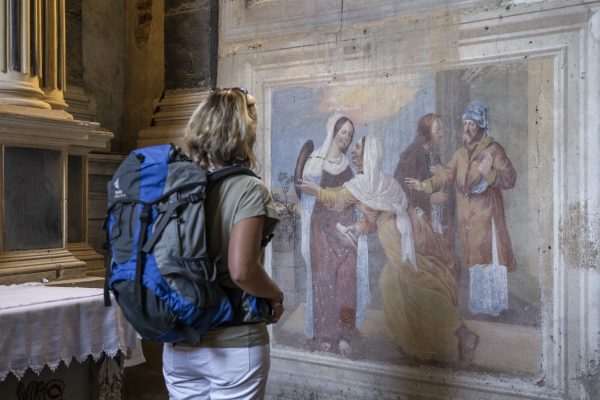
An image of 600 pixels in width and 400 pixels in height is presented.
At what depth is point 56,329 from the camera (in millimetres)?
3455

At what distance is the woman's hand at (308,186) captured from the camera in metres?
5.12

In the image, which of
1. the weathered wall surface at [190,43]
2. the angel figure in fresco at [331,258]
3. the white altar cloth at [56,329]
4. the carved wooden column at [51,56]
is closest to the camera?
the white altar cloth at [56,329]

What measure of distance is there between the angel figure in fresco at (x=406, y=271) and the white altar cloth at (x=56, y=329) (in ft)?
5.72

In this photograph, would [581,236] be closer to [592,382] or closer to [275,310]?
[592,382]

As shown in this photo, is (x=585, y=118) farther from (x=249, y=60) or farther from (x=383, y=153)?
(x=249, y=60)

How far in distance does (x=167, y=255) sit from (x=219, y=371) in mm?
453

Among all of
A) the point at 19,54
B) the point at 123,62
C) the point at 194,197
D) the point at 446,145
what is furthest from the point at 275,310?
the point at 123,62

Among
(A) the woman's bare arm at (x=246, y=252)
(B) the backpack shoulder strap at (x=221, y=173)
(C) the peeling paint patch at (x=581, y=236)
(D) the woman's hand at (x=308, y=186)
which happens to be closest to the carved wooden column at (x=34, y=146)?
(D) the woman's hand at (x=308, y=186)

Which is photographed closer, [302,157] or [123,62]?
[302,157]

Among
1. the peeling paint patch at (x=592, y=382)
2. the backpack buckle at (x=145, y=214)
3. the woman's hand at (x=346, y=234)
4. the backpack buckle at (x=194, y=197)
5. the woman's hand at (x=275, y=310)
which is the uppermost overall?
the backpack buckle at (x=194, y=197)

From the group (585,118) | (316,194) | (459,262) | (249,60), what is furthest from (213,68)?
(585,118)

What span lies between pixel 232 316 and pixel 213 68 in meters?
3.57

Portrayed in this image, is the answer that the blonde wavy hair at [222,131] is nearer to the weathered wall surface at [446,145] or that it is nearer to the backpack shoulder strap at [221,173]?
the backpack shoulder strap at [221,173]

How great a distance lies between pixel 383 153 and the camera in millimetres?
4805
